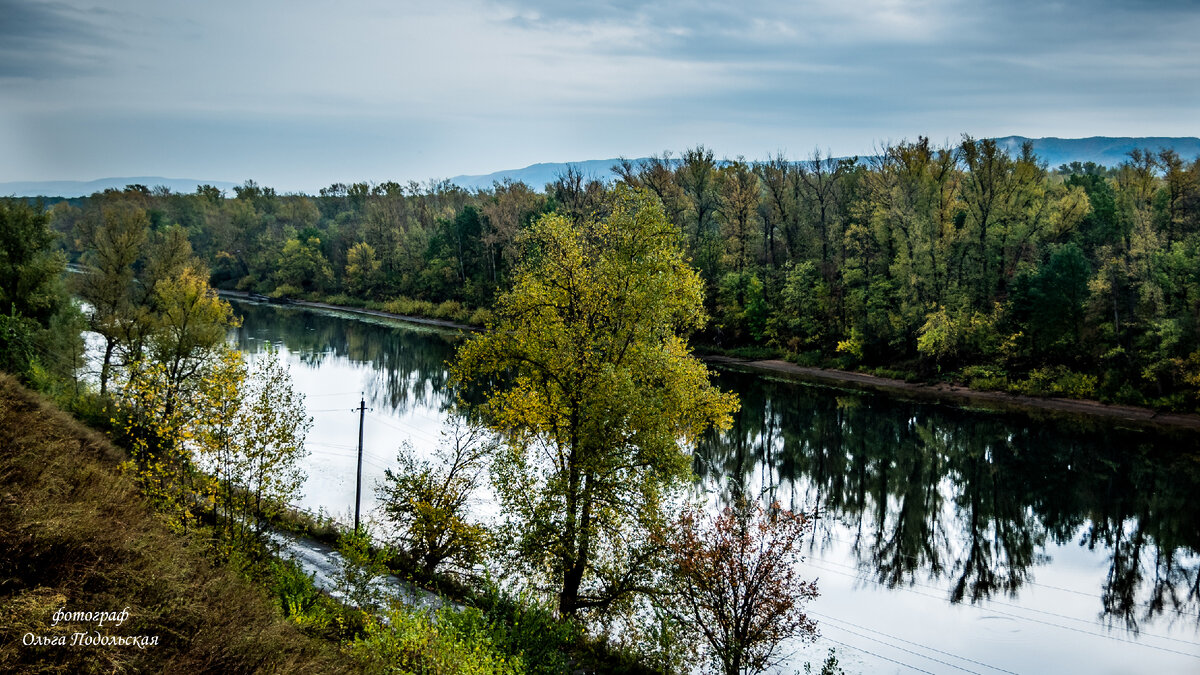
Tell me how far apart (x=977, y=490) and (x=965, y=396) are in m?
17.8

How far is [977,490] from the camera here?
33375 millimetres

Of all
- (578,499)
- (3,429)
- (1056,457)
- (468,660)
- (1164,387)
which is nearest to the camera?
(468,660)

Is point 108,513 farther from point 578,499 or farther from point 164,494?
point 578,499

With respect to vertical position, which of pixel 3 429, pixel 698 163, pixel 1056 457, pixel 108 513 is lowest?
pixel 1056 457

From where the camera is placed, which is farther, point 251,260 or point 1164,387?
point 251,260

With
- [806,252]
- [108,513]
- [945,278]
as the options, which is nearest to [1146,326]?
[945,278]

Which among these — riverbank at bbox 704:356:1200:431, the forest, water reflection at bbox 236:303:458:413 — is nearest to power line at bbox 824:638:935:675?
the forest

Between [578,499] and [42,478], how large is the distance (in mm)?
11029

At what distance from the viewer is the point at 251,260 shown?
109 metres

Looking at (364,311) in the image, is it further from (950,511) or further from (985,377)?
(950,511)

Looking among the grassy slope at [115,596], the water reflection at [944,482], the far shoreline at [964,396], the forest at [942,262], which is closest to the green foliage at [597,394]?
the grassy slope at [115,596]

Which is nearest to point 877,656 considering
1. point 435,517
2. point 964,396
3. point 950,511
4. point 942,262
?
point 435,517

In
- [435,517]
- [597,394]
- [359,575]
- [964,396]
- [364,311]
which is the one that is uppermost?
[597,394]

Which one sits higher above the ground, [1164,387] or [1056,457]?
[1164,387]
